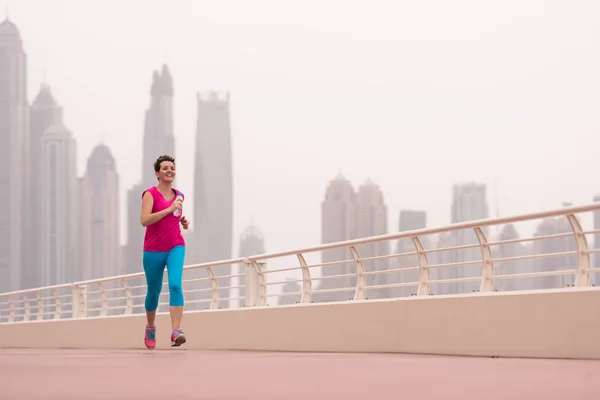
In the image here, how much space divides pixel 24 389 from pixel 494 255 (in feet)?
18.8

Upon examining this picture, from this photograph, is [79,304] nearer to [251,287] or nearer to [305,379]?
[251,287]

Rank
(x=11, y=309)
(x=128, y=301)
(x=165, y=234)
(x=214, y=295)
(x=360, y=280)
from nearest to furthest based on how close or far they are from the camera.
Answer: (x=165, y=234), (x=360, y=280), (x=214, y=295), (x=128, y=301), (x=11, y=309)

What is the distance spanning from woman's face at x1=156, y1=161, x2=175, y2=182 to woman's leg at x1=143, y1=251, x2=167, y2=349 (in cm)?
75

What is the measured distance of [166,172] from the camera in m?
10.9

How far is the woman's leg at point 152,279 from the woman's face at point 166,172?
75 cm

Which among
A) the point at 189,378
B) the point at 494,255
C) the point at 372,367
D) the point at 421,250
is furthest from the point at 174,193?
the point at 189,378

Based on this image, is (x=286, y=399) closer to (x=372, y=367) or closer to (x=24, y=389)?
(x=24, y=389)

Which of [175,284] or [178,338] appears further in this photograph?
[175,284]

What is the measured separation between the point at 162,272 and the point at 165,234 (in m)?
0.42

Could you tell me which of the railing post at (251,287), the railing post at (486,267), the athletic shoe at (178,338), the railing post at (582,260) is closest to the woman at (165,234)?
the athletic shoe at (178,338)

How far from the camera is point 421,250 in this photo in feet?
35.9

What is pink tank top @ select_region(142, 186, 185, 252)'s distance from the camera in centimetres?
1082

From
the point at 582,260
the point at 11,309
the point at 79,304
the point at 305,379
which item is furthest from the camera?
the point at 11,309

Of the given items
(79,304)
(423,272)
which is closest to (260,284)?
(423,272)
